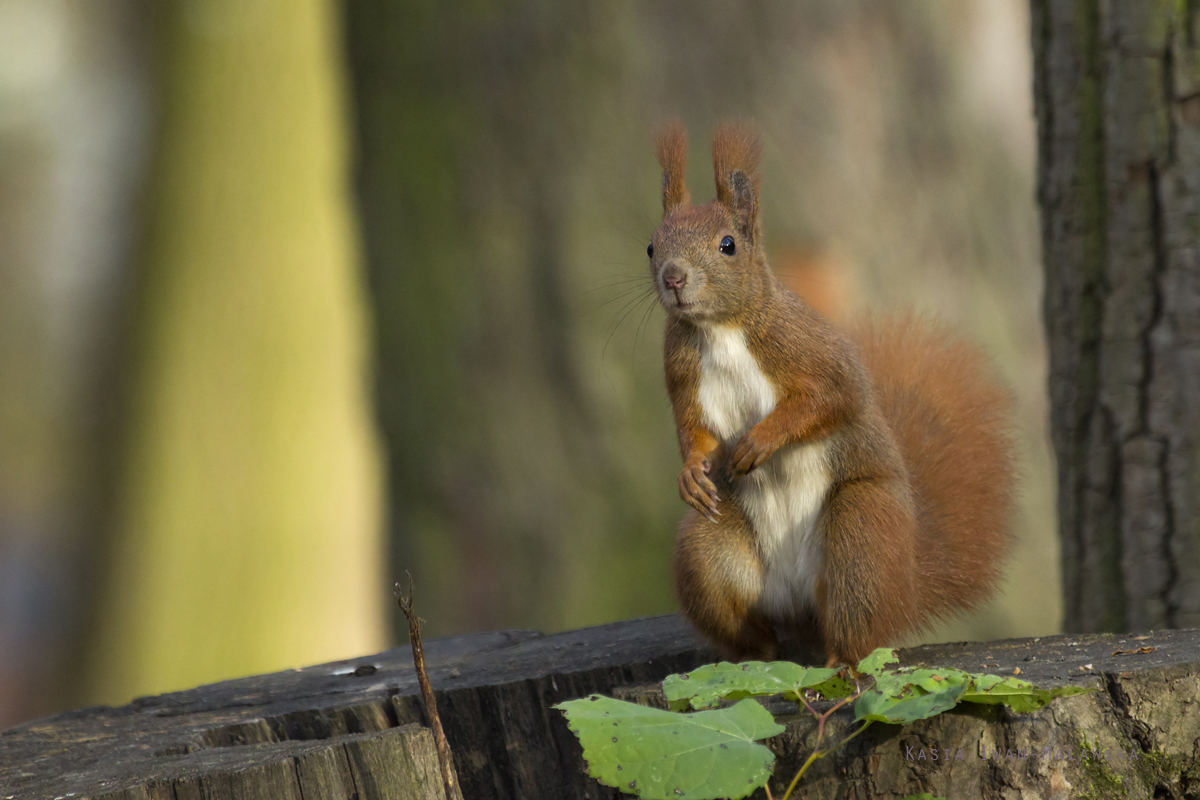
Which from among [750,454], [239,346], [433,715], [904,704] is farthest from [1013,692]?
[239,346]

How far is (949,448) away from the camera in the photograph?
5.43 feet

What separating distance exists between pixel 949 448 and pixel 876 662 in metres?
0.51

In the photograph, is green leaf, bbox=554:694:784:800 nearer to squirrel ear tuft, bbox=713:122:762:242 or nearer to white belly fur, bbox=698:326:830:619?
white belly fur, bbox=698:326:830:619

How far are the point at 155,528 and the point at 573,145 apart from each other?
2541 mm

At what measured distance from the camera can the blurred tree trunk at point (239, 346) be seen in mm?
4562

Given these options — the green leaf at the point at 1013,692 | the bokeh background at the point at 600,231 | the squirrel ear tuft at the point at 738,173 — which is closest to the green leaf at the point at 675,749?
the green leaf at the point at 1013,692

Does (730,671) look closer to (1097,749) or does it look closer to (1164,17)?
(1097,749)

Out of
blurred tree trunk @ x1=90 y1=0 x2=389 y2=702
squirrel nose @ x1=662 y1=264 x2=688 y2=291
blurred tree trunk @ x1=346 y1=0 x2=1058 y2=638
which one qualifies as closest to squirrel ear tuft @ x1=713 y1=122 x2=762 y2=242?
squirrel nose @ x1=662 y1=264 x2=688 y2=291

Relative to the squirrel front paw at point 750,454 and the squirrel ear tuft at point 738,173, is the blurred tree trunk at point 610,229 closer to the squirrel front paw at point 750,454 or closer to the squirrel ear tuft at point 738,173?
the squirrel ear tuft at point 738,173

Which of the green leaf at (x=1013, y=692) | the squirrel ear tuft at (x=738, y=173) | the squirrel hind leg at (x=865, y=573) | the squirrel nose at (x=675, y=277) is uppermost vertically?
the squirrel ear tuft at (x=738, y=173)

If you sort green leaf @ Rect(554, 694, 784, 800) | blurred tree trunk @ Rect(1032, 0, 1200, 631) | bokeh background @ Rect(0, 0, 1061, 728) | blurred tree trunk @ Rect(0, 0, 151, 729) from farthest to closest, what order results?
blurred tree trunk @ Rect(0, 0, 151, 729)
bokeh background @ Rect(0, 0, 1061, 728)
blurred tree trunk @ Rect(1032, 0, 1200, 631)
green leaf @ Rect(554, 694, 784, 800)

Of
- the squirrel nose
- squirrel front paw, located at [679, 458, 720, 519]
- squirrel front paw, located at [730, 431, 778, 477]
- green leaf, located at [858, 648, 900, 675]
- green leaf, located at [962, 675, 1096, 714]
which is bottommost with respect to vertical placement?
green leaf, located at [962, 675, 1096, 714]

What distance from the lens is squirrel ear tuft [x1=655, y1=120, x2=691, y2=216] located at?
1.56 metres

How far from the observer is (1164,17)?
1800mm
